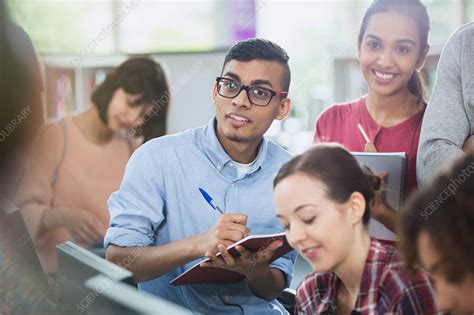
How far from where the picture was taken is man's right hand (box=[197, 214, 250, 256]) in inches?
55.4

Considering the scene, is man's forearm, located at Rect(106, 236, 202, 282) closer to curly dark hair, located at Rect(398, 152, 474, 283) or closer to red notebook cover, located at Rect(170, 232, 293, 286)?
red notebook cover, located at Rect(170, 232, 293, 286)

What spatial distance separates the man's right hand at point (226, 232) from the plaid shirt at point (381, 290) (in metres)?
0.19

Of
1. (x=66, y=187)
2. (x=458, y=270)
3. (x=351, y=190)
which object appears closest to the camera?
(x=458, y=270)

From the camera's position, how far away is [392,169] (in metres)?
1.55

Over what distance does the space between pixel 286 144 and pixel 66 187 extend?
226cm

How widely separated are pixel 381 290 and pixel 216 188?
24.6 inches

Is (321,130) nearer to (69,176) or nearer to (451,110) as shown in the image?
(451,110)

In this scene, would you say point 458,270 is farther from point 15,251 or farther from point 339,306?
point 15,251

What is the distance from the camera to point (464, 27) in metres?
1.52

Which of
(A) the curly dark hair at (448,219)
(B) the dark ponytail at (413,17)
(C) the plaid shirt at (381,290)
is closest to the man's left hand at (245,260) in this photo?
(C) the plaid shirt at (381,290)

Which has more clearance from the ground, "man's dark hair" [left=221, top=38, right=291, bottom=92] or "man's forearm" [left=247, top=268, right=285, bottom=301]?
"man's dark hair" [left=221, top=38, right=291, bottom=92]

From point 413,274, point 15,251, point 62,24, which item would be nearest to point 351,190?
point 413,274

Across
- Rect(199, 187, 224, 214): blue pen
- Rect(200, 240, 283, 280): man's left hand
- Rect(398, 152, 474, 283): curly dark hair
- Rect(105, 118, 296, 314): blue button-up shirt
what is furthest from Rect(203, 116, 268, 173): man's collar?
Rect(398, 152, 474, 283): curly dark hair

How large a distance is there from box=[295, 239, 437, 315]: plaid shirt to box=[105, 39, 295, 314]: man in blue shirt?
22cm
